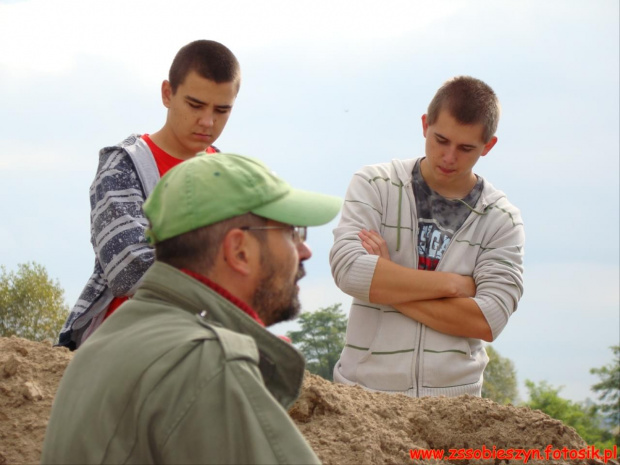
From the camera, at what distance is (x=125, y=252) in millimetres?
4809

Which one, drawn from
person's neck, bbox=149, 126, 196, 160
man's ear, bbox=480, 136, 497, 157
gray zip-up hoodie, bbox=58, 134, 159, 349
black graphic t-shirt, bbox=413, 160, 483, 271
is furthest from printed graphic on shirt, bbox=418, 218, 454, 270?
gray zip-up hoodie, bbox=58, 134, 159, 349

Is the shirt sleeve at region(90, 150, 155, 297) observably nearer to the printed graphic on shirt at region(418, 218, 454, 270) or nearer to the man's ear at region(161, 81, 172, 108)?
the man's ear at region(161, 81, 172, 108)

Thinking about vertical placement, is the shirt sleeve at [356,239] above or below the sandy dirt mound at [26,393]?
above

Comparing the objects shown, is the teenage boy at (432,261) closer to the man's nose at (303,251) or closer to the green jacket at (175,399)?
the man's nose at (303,251)

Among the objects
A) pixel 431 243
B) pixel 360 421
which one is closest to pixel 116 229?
pixel 360 421

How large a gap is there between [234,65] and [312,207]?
273 centimetres

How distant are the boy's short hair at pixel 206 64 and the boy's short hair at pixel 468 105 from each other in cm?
128

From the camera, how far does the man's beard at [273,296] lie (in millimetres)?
2861

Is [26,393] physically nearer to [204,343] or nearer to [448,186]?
[204,343]

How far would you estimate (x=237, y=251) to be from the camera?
2.80m

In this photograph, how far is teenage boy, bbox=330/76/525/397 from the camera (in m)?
5.31

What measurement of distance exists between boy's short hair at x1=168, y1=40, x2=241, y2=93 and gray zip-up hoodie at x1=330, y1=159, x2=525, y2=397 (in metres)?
1.07

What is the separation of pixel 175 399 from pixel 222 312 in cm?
39

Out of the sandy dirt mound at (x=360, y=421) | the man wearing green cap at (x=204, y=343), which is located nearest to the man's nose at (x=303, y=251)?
the man wearing green cap at (x=204, y=343)
